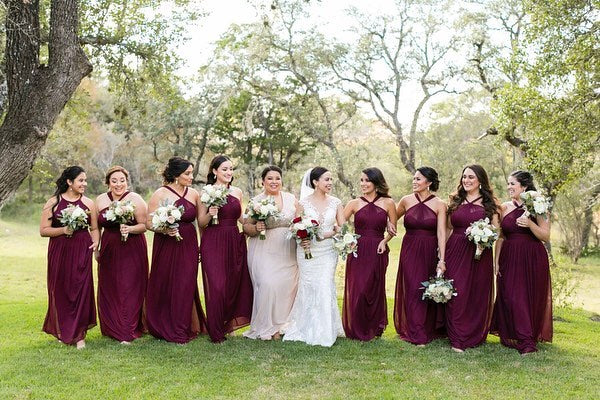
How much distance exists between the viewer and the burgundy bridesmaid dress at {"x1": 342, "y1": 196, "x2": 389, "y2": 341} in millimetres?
8250

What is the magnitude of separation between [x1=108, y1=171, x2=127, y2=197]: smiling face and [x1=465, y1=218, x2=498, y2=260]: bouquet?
448 centimetres

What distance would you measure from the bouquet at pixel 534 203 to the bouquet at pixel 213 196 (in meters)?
3.69

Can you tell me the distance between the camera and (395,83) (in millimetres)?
29516

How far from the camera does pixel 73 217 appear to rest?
7.47 m

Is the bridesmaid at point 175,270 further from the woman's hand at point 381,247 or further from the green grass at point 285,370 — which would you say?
the woman's hand at point 381,247

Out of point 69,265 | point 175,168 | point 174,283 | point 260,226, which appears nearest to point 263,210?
point 260,226

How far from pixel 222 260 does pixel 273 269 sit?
2.34 feet

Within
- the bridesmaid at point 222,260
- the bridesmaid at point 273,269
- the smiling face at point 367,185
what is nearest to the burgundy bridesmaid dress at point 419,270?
the smiling face at point 367,185

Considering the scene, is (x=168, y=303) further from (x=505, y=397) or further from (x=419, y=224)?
(x=505, y=397)

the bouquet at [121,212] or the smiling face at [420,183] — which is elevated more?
the smiling face at [420,183]

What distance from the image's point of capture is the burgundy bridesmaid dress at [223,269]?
8047 mm

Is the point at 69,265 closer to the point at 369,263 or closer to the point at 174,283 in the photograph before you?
the point at 174,283

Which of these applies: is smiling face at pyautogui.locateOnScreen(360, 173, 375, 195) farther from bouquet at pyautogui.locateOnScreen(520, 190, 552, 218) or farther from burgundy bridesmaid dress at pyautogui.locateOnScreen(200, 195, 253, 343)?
bouquet at pyautogui.locateOnScreen(520, 190, 552, 218)

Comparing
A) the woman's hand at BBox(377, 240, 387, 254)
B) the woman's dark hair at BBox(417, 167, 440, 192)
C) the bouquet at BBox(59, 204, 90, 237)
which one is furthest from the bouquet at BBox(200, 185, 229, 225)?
the woman's dark hair at BBox(417, 167, 440, 192)
